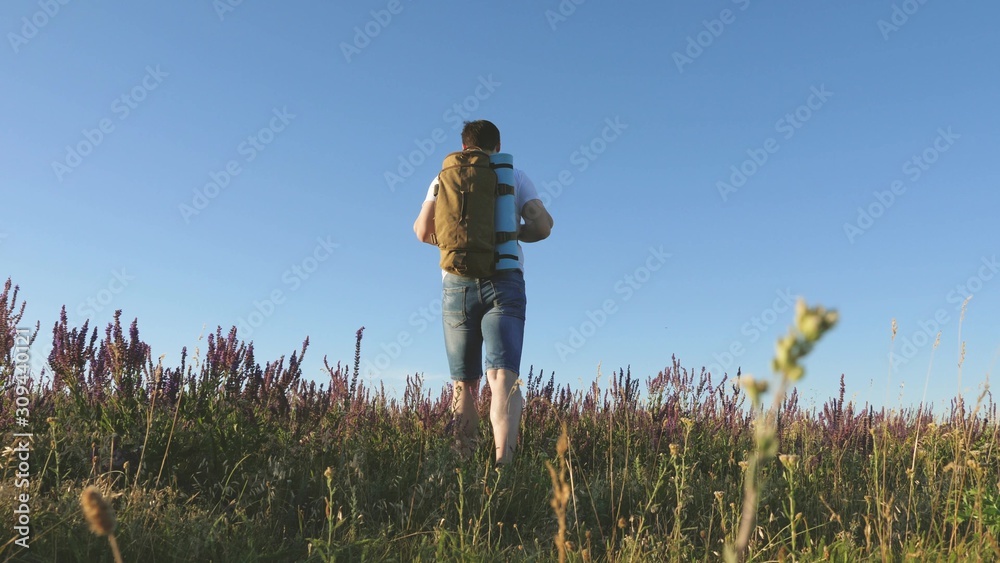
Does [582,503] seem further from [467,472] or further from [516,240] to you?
[516,240]

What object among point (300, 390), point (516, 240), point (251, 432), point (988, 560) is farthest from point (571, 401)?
point (988, 560)

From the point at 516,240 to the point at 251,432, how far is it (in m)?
2.12

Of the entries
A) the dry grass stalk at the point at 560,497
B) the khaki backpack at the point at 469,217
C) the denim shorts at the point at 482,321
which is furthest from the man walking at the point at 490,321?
the dry grass stalk at the point at 560,497

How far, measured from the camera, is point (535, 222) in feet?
16.5

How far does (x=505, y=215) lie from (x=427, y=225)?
651 mm

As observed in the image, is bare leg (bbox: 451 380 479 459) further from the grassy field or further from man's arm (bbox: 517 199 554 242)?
man's arm (bbox: 517 199 554 242)

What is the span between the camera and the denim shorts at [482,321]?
4676mm

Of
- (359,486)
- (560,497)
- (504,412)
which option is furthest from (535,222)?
(560,497)

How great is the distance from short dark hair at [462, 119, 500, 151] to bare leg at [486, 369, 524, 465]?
1637 mm

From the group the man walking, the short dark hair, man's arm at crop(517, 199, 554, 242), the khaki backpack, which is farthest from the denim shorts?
the short dark hair

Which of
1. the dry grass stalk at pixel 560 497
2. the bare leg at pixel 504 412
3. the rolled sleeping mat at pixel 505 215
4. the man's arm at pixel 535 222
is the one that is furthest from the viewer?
the man's arm at pixel 535 222

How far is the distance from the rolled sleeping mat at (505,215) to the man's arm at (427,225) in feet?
1.83

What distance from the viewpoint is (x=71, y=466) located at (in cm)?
391

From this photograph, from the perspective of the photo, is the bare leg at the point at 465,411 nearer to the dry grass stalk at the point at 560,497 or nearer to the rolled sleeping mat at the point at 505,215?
the rolled sleeping mat at the point at 505,215
